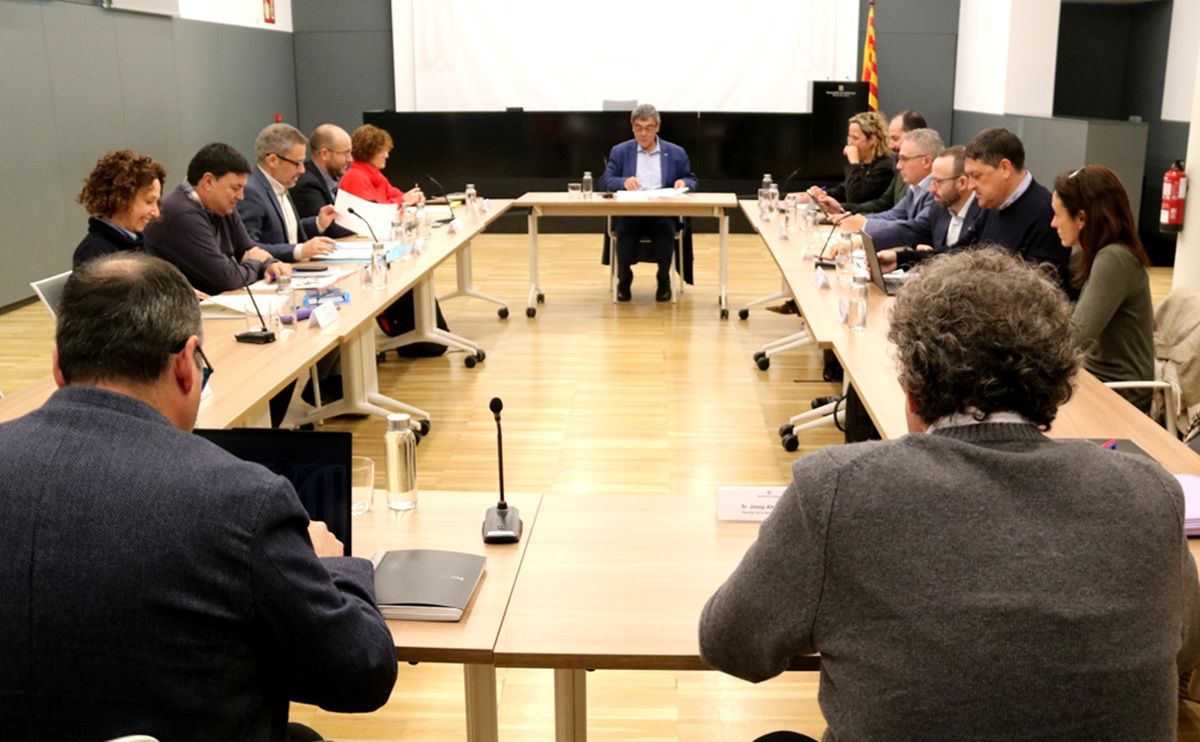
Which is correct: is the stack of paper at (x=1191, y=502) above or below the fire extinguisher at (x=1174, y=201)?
below

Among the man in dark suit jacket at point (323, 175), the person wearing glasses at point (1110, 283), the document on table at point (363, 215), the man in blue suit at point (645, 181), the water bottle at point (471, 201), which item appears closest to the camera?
the person wearing glasses at point (1110, 283)

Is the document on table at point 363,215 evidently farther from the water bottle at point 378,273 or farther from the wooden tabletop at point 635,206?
the wooden tabletop at point 635,206

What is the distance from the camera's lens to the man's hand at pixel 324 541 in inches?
71.0

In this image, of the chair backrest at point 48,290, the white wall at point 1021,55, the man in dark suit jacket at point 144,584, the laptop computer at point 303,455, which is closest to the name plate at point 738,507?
the laptop computer at point 303,455

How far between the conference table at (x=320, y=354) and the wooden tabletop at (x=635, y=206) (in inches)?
33.2

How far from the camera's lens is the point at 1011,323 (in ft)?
4.50

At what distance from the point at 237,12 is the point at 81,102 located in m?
2.88

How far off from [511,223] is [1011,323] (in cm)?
979

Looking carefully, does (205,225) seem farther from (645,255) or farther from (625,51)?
(625,51)

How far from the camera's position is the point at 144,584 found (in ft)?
4.15

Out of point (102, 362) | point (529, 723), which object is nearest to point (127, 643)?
point (102, 362)

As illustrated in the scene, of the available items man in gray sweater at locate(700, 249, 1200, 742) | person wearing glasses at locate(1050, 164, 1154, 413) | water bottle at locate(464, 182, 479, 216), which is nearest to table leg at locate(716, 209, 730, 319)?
water bottle at locate(464, 182, 479, 216)

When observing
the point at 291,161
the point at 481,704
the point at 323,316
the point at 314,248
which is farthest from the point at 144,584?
the point at 291,161

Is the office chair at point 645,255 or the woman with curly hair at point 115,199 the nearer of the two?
the woman with curly hair at point 115,199
